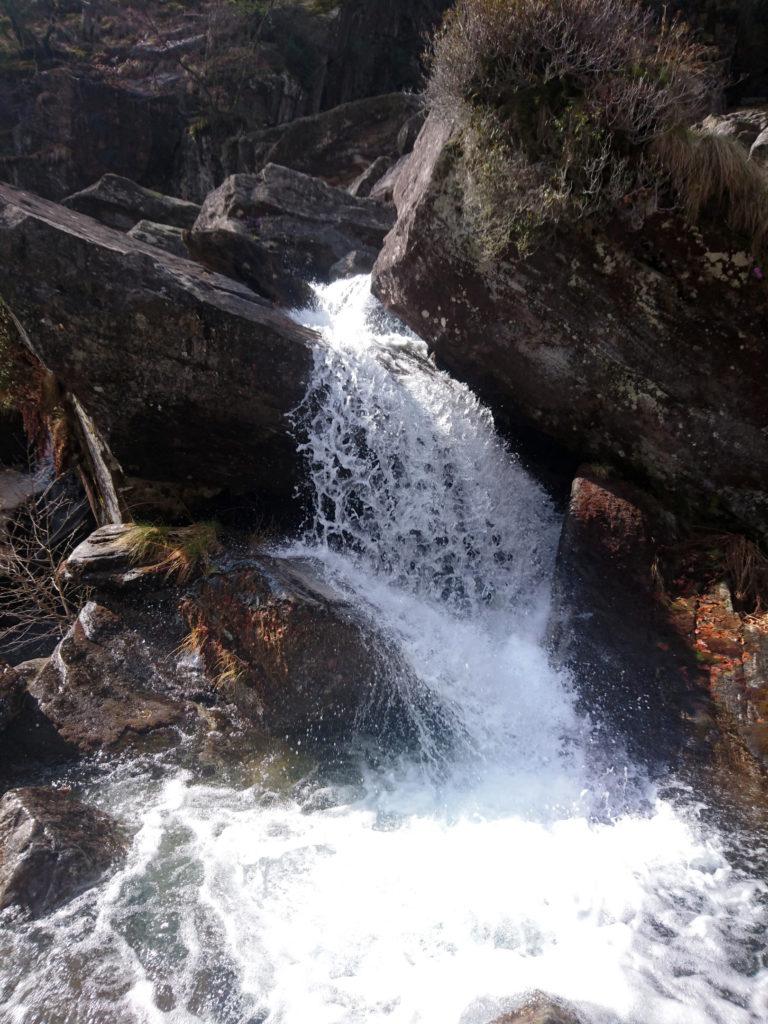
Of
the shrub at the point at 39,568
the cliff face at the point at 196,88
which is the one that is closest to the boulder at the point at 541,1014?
the shrub at the point at 39,568

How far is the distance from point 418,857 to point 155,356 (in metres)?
4.62

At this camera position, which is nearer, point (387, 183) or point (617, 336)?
point (617, 336)

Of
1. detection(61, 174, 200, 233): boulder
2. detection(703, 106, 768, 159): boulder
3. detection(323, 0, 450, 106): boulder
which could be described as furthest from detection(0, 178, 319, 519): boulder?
detection(323, 0, 450, 106): boulder

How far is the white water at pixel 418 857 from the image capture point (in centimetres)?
335

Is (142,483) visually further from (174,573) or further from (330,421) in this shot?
(330,421)

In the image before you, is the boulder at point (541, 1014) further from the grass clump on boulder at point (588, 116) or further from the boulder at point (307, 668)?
the grass clump on boulder at point (588, 116)

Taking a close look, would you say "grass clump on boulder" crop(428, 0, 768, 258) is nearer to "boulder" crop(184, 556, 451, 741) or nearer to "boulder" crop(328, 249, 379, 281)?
"boulder" crop(184, 556, 451, 741)

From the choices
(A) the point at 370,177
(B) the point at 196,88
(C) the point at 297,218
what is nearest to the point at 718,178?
(C) the point at 297,218

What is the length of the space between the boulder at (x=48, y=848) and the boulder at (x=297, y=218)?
29.8 ft

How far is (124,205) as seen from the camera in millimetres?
14039

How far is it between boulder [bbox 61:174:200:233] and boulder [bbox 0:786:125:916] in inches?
515

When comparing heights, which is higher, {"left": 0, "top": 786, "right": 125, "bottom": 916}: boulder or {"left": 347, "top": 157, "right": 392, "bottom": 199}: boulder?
{"left": 347, "top": 157, "right": 392, "bottom": 199}: boulder

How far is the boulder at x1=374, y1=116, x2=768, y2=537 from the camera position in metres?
5.51

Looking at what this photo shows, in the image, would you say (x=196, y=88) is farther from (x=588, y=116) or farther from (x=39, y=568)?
(x=588, y=116)
